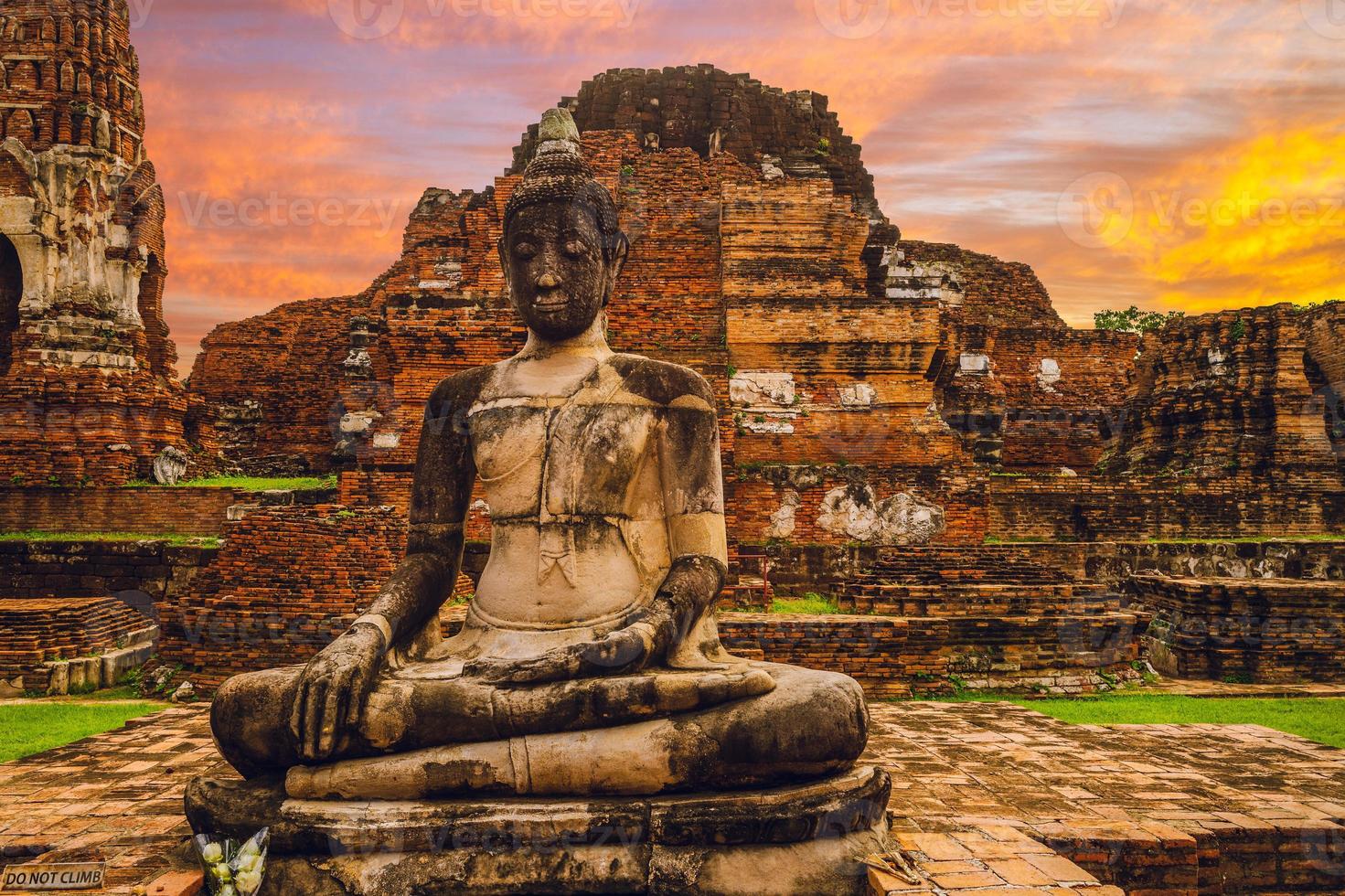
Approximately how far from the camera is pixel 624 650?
3287mm

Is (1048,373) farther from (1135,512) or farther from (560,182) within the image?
(560,182)

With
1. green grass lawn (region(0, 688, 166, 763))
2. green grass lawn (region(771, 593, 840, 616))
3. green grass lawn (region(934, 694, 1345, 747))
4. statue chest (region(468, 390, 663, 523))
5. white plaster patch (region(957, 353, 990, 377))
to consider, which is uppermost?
white plaster patch (region(957, 353, 990, 377))

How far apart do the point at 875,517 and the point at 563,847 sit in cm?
859

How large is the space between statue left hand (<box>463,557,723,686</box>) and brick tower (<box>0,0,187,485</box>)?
46.4 feet

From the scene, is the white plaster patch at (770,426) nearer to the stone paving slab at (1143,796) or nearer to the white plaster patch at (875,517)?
the white plaster patch at (875,517)

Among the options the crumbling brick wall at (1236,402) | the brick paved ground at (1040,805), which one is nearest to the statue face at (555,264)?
the brick paved ground at (1040,805)

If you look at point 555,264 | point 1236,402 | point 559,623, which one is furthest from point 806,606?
point 1236,402

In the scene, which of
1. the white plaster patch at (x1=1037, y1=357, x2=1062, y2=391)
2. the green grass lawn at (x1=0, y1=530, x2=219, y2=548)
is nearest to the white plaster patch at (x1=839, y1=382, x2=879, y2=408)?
the green grass lawn at (x1=0, y1=530, x2=219, y2=548)

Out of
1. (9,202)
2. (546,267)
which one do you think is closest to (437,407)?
(546,267)

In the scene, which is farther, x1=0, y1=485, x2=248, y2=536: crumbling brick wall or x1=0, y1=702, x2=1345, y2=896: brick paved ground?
x1=0, y1=485, x2=248, y2=536: crumbling brick wall

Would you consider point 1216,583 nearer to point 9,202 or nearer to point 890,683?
point 890,683

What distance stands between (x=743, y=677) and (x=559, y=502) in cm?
102

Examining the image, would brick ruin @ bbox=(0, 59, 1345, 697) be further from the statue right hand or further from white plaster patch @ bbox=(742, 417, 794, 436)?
the statue right hand

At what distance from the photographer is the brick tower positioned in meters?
15.1
